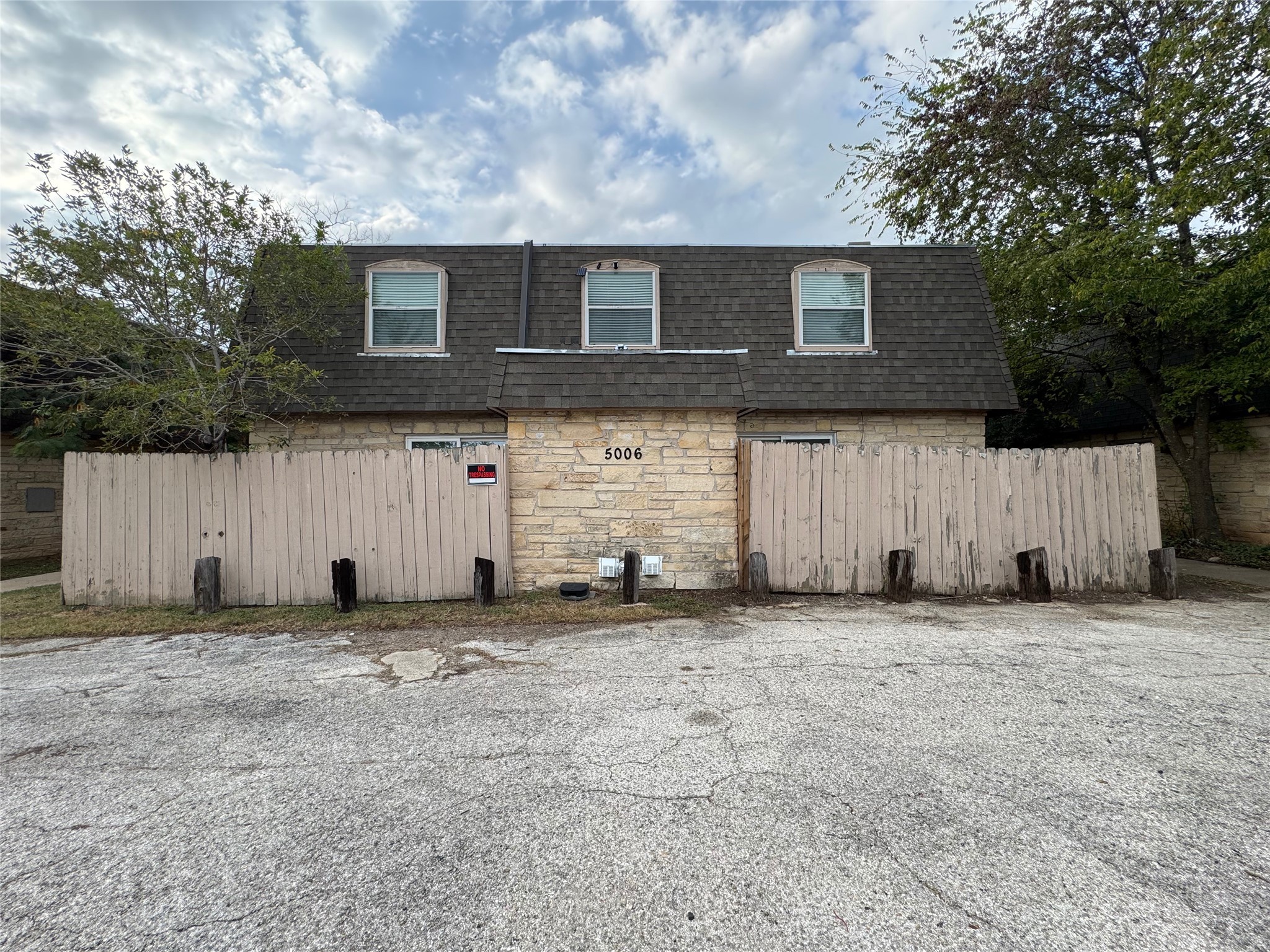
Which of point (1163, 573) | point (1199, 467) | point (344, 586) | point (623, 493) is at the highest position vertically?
point (1199, 467)

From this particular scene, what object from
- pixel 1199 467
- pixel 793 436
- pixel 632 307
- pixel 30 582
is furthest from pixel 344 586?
pixel 1199 467

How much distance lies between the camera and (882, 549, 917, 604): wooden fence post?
7047 millimetres

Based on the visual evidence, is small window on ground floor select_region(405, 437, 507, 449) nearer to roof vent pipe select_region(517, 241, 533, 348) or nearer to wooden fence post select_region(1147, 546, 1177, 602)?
roof vent pipe select_region(517, 241, 533, 348)

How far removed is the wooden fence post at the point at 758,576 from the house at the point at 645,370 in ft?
1.54

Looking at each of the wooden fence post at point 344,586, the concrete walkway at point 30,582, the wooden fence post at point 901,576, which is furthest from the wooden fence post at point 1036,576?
the wooden fence post at point 344,586

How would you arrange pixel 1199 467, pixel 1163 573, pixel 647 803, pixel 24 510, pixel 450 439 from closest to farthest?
pixel 647 803 < pixel 1163 573 < pixel 450 439 < pixel 24 510 < pixel 1199 467

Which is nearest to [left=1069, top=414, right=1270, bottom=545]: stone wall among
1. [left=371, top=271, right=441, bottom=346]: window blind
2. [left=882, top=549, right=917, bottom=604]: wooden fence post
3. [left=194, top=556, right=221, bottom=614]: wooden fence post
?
[left=882, top=549, right=917, bottom=604]: wooden fence post

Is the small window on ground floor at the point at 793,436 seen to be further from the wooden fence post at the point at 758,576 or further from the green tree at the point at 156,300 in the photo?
the green tree at the point at 156,300

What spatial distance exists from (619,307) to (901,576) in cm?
606

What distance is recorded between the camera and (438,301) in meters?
9.54

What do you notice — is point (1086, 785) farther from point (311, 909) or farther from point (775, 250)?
point (775, 250)

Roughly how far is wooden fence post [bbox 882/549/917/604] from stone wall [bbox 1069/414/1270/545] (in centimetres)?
792

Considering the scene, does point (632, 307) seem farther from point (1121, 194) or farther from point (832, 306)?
point (1121, 194)

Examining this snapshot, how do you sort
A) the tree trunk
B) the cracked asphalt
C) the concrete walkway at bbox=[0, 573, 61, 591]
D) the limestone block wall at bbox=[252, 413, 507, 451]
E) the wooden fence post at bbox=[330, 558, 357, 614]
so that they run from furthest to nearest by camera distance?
the tree trunk, the limestone block wall at bbox=[252, 413, 507, 451], the concrete walkway at bbox=[0, 573, 61, 591], the wooden fence post at bbox=[330, 558, 357, 614], the cracked asphalt
